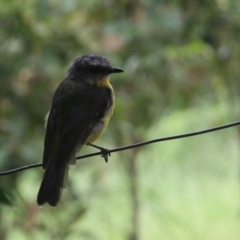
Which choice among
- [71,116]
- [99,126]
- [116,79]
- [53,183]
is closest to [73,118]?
[71,116]

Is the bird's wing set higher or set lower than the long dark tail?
higher

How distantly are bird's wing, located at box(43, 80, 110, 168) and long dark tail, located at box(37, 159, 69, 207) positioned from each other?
4cm

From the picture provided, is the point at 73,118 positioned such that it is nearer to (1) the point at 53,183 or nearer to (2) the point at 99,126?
(2) the point at 99,126

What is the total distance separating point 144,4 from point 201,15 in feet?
1.45

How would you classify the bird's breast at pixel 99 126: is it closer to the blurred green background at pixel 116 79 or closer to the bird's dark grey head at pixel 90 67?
the bird's dark grey head at pixel 90 67

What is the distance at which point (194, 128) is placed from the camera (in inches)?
282

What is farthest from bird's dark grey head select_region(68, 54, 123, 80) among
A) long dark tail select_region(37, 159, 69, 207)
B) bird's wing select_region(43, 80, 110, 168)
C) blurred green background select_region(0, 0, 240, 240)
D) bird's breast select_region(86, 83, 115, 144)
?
long dark tail select_region(37, 159, 69, 207)

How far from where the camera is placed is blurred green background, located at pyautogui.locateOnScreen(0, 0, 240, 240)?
17.8 feet

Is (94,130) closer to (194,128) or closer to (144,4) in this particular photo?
(144,4)

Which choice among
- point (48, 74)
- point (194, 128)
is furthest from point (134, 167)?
point (48, 74)

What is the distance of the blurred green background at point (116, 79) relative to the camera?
214 inches

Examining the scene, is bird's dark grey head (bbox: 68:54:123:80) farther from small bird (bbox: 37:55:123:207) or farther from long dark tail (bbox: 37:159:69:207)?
long dark tail (bbox: 37:159:69:207)

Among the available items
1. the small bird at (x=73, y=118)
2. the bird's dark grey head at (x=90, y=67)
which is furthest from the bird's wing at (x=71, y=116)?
the bird's dark grey head at (x=90, y=67)

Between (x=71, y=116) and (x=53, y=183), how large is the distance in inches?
19.6
